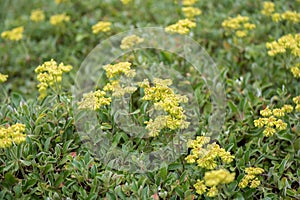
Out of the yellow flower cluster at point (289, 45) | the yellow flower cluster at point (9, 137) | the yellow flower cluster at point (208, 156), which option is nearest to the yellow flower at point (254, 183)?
the yellow flower cluster at point (208, 156)

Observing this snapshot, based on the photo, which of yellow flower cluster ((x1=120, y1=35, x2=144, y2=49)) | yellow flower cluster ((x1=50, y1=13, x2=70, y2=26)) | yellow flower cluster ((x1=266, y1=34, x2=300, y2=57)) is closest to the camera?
yellow flower cluster ((x1=266, y1=34, x2=300, y2=57))

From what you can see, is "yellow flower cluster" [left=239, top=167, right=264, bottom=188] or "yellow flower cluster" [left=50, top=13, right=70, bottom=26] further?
"yellow flower cluster" [left=50, top=13, right=70, bottom=26]

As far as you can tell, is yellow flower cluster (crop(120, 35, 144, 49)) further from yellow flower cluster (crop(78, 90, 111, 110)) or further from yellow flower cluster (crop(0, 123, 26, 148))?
yellow flower cluster (crop(0, 123, 26, 148))

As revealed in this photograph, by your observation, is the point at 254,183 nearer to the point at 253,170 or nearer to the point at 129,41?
the point at 253,170

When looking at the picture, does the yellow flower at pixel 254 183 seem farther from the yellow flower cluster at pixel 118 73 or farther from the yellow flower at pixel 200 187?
the yellow flower cluster at pixel 118 73

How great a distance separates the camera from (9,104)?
3.30 meters

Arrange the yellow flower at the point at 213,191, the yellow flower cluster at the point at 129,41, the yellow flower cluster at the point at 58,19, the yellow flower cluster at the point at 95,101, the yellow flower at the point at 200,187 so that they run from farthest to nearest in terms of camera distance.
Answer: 1. the yellow flower cluster at the point at 58,19
2. the yellow flower cluster at the point at 129,41
3. the yellow flower cluster at the point at 95,101
4. the yellow flower at the point at 200,187
5. the yellow flower at the point at 213,191

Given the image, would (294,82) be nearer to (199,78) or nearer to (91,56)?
(199,78)

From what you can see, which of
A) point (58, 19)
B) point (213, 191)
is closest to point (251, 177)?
point (213, 191)

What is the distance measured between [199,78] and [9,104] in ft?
4.61

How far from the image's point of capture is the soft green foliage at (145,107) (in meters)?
2.59

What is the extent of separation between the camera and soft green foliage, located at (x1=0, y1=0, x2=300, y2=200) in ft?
8.50

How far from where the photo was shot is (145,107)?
285 cm

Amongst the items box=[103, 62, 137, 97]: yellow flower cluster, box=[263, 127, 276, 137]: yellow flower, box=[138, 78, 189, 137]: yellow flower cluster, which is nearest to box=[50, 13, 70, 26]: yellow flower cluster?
box=[103, 62, 137, 97]: yellow flower cluster
